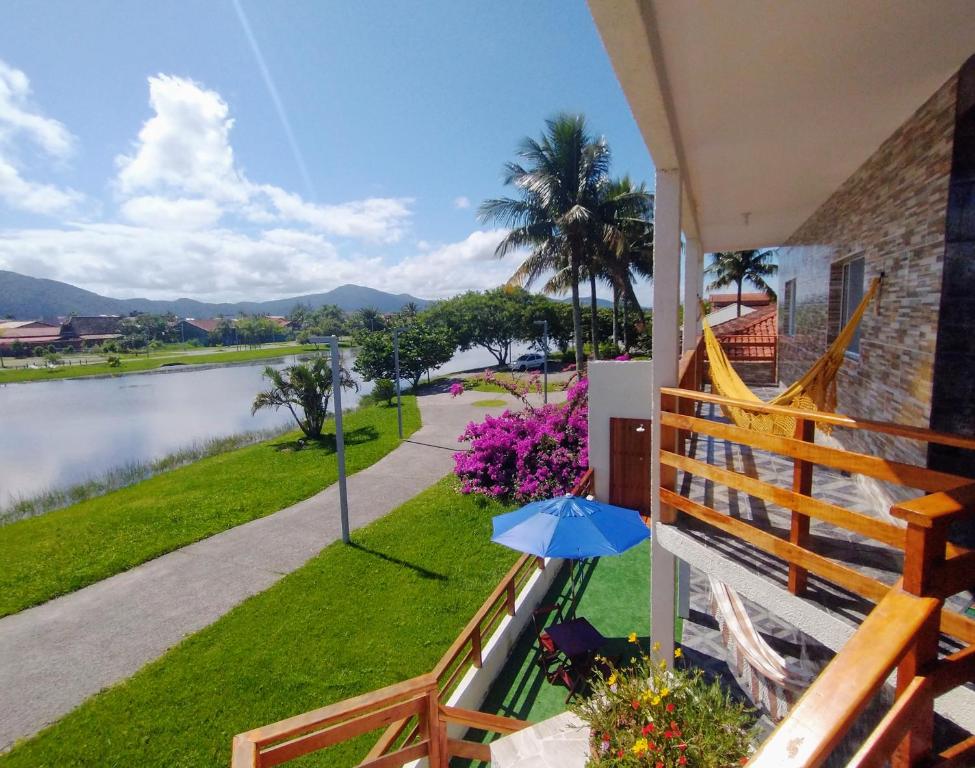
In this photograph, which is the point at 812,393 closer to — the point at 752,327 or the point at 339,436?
the point at 339,436

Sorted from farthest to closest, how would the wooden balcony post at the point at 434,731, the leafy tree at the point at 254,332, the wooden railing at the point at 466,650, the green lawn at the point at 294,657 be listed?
the leafy tree at the point at 254,332, the green lawn at the point at 294,657, the wooden railing at the point at 466,650, the wooden balcony post at the point at 434,731

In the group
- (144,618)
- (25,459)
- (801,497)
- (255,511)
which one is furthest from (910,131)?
(25,459)

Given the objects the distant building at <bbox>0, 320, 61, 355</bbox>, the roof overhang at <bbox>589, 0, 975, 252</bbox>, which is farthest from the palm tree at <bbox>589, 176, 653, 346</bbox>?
the distant building at <bbox>0, 320, 61, 355</bbox>

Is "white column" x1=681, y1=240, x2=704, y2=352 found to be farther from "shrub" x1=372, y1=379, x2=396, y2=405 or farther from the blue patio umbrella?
"shrub" x1=372, y1=379, x2=396, y2=405

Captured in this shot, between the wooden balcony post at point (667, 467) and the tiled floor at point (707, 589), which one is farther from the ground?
the wooden balcony post at point (667, 467)

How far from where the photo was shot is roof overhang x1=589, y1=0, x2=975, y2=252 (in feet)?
8.20

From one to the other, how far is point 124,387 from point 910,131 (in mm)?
52752

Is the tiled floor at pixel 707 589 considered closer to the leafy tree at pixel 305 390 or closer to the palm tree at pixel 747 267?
the leafy tree at pixel 305 390

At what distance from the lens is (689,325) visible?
934 centimetres

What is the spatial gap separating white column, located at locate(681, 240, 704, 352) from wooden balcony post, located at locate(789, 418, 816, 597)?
588cm

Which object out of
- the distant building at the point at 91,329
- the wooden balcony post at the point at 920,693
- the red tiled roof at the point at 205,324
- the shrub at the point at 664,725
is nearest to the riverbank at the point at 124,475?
the shrub at the point at 664,725

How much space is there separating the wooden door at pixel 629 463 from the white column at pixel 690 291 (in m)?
1.93

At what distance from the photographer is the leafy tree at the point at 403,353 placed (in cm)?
3031

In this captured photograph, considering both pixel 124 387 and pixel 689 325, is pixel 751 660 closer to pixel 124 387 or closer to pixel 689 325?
pixel 689 325
